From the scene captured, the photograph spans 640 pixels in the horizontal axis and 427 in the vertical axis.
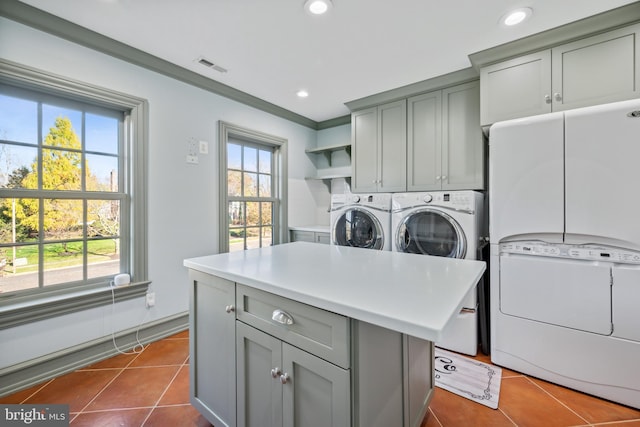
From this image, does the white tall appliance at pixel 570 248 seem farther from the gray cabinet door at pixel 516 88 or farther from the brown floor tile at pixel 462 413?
the brown floor tile at pixel 462 413

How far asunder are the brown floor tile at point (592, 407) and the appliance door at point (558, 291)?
1.36ft

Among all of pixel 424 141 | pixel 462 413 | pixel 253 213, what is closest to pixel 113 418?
pixel 462 413

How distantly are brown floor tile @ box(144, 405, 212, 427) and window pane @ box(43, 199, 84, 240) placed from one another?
1.42m

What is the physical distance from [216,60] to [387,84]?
1.68 meters

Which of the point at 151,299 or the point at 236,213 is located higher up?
the point at 236,213

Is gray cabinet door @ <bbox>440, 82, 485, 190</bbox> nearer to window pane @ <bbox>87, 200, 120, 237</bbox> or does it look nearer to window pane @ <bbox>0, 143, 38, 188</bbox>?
window pane @ <bbox>87, 200, 120, 237</bbox>

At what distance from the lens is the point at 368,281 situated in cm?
97

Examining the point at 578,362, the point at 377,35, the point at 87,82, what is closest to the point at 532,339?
the point at 578,362

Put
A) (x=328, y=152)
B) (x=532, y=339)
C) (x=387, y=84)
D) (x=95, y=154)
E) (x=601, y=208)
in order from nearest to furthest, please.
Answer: (x=601, y=208) < (x=532, y=339) < (x=95, y=154) < (x=387, y=84) < (x=328, y=152)

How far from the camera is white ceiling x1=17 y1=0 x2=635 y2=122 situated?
1.68m

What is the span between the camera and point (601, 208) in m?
1.59

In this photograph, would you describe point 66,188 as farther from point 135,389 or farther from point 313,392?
point 313,392

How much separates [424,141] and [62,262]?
329 cm

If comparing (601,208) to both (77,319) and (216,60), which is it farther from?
(77,319)
